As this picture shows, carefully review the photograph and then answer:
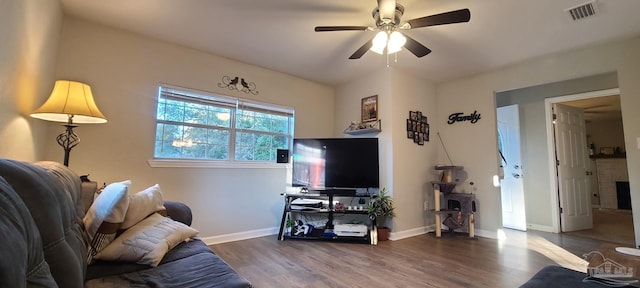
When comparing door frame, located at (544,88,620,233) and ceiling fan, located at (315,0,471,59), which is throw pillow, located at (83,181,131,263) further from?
door frame, located at (544,88,620,233)

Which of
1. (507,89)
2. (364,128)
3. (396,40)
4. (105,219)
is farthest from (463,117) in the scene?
(105,219)

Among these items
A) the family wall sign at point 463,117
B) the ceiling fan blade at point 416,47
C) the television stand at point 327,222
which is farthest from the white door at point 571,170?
the ceiling fan blade at point 416,47

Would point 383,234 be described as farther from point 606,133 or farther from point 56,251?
point 606,133

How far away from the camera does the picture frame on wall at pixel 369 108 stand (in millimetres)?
4039

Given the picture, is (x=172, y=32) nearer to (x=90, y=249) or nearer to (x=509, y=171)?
(x=90, y=249)

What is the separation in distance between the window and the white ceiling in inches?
25.0

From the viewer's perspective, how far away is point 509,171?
4480mm

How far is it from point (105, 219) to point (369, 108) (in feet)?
A: 11.3

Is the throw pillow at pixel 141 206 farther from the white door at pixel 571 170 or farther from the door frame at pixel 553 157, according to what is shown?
the white door at pixel 571 170

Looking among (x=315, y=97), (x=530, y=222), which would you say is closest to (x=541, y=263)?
(x=530, y=222)

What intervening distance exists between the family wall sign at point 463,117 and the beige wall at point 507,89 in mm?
77

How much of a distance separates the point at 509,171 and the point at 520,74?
1.66 metres

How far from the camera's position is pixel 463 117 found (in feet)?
13.9

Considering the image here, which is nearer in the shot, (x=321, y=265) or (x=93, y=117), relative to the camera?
(x=93, y=117)
